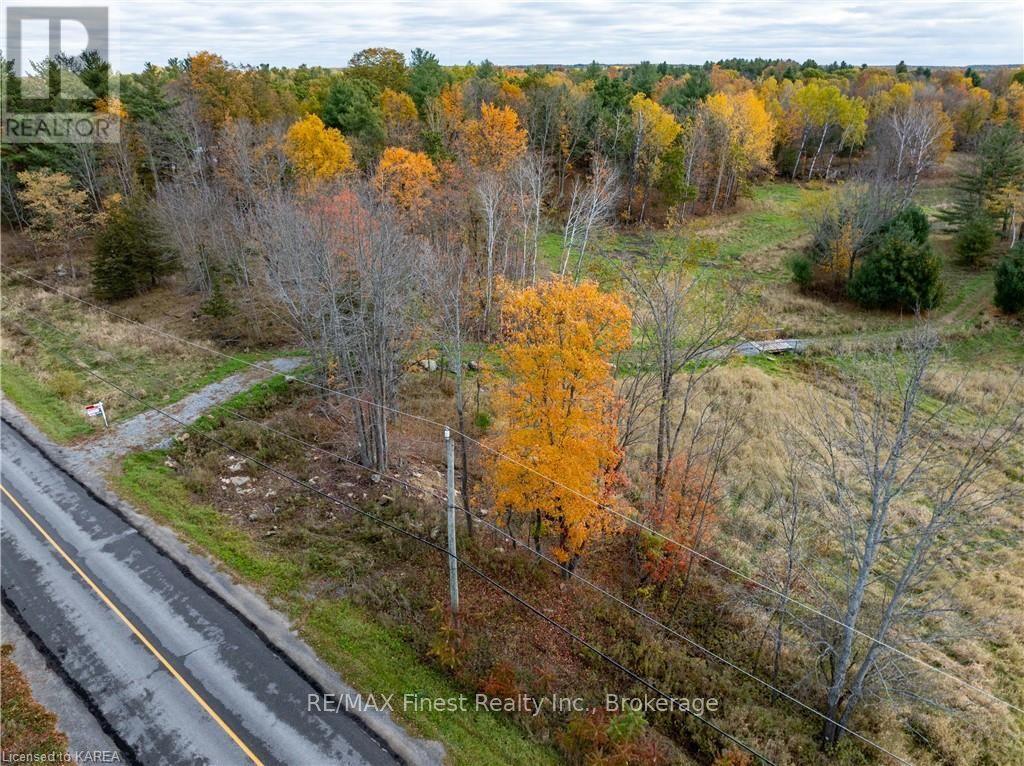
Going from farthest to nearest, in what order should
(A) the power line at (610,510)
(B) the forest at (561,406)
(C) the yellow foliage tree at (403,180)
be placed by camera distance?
(C) the yellow foliage tree at (403,180)
(B) the forest at (561,406)
(A) the power line at (610,510)

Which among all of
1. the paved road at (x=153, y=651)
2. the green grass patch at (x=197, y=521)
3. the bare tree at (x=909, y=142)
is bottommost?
the paved road at (x=153, y=651)

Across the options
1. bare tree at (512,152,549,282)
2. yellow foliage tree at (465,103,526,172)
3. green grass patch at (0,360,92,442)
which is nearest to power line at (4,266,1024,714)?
green grass patch at (0,360,92,442)

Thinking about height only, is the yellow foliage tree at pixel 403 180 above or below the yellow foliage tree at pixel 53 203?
above

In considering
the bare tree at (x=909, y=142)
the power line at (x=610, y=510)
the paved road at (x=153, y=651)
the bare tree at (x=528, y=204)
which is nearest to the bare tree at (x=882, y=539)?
the power line at (x=610, y=510)

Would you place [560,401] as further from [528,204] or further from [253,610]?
[528,204]

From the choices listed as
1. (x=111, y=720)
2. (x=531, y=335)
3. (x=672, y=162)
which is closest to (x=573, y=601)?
(x=531, y=335)

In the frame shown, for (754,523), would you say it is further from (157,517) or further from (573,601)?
(157,517)

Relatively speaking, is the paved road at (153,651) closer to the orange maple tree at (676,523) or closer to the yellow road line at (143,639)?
the yellow road line at (143,639)

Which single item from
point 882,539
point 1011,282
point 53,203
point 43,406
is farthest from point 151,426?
point 1011,282
